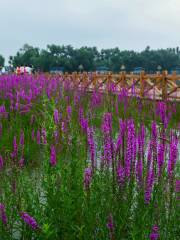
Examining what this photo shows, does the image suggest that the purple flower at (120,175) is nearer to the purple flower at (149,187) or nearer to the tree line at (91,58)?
the purple flower at (149,187)

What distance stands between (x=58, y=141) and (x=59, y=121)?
204 millimetres

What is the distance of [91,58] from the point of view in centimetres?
6606

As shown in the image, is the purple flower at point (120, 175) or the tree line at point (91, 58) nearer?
the purple flower at point (120, 175)

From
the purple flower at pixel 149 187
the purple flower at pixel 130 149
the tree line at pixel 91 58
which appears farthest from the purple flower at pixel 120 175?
the tree line at pixel 91 58

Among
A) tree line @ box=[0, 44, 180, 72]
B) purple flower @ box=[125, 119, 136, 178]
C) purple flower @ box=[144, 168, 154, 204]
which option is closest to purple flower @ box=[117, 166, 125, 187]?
purple flower @ box=[125, 119, 136, 178]

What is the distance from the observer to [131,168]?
2939 millimetres

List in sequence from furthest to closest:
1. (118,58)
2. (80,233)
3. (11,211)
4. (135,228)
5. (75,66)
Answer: (118,58), (75,66), (11,211), (80,233), (135,228)

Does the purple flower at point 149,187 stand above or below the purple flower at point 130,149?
below

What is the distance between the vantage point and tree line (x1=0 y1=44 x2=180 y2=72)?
62.4 meters

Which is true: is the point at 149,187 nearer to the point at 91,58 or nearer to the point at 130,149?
the point at 130,149

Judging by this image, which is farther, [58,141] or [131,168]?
[58,141]

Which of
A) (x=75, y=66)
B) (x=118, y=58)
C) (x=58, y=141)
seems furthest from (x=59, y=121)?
(x=118, y=58)

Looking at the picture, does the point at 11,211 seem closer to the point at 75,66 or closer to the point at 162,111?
the point at 162,111

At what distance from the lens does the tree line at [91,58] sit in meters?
62.4
